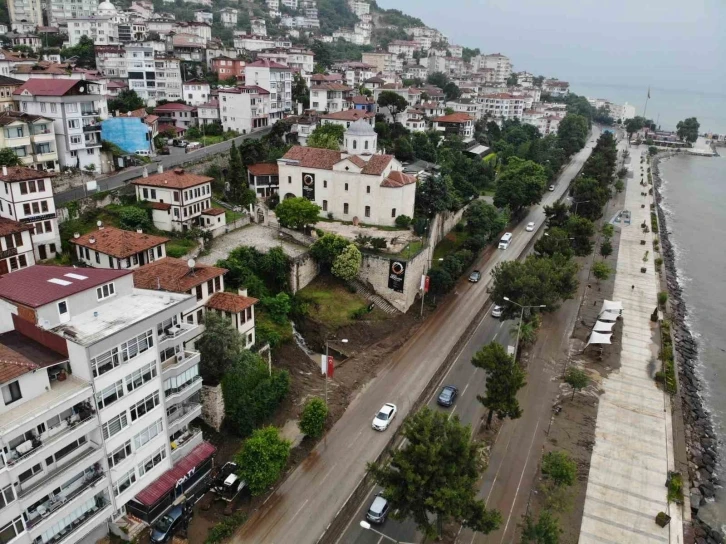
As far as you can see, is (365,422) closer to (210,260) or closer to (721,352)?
(210,260)

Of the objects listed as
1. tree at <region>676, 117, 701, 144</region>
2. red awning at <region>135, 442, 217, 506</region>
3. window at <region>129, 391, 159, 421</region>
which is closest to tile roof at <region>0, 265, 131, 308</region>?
window at <region>129, 391, 159, 421</region>

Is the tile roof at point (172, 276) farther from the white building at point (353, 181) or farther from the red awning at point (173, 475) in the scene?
the white building at point (353, 181)

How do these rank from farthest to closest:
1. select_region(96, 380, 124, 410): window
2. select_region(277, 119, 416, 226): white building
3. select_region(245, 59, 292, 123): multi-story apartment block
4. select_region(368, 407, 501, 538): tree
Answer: select_region(245, 59, 292, 123): multi-story apartment block, select_region(277, 119, 416, 226): white building, select_region(368, 407, 501, 538): tree, select_region(96, 380, 124, 410): window

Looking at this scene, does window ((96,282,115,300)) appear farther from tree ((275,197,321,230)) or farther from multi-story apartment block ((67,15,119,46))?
multi-story apartment block ((67,15,119,46))

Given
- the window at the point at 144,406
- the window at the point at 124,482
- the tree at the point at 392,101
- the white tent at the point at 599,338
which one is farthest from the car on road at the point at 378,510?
the tree at the point at 392,101

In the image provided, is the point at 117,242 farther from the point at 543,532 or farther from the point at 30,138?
the point at 543,532

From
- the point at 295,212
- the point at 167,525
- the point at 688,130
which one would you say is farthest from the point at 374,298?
the point at 688,130
